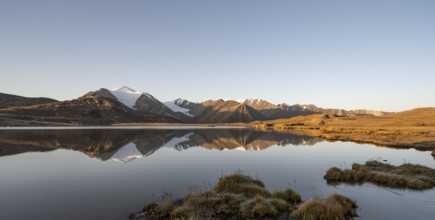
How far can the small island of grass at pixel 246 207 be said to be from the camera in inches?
733

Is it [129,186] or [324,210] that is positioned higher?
[324,210]

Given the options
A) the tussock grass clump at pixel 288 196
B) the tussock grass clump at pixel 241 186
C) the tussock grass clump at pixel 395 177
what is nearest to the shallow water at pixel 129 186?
the tussock grass clump at pixel 395 177

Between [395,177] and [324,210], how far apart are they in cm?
1638

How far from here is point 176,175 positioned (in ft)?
111

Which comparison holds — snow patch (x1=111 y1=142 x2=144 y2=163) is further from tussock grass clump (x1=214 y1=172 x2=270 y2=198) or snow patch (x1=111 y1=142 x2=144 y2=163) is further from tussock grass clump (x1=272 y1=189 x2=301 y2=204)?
tussock grass clump (x1=272 y1=189 x2=301 y2=204)

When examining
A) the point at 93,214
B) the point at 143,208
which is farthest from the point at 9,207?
the point at 143,208

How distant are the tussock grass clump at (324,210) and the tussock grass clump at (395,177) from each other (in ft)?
38.5

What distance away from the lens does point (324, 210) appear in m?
18.7

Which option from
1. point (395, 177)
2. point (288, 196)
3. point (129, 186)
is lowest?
point (129, 186)

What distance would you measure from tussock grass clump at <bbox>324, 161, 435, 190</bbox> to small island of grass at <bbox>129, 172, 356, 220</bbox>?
35.8 feet

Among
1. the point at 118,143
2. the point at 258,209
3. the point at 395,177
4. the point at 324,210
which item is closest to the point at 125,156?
the point at 118,143

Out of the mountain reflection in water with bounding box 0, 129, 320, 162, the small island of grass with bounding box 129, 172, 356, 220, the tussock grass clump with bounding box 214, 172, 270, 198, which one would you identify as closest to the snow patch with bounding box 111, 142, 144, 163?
the mountain reflection in water with bounding box 0, 129, 320, 162

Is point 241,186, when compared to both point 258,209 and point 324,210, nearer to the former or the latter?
point 258,209

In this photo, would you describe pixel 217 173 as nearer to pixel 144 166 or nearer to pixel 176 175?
pixel 176 175
